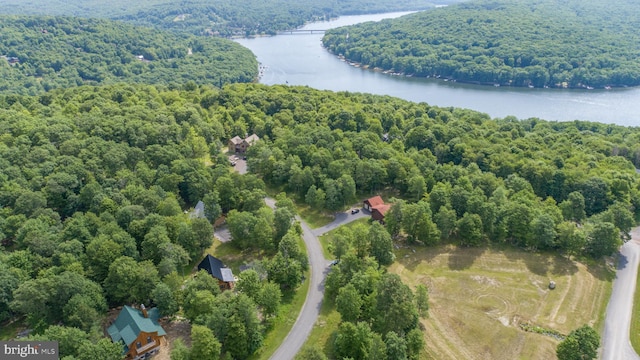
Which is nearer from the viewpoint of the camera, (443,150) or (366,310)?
(366,310)

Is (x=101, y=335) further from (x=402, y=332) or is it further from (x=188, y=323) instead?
Result: (x=402, y=332)

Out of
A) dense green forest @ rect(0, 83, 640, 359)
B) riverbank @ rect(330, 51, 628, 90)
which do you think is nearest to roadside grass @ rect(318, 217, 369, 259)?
dense green forest @ rect(0, 83, 640, 359)

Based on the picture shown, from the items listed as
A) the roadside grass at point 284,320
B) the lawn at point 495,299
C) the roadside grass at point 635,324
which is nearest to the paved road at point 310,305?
the roadside grass at point 284,320

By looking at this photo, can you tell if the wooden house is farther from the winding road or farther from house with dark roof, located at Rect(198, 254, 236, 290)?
house with dark roof, located at Rect(198, 254, 236, 290)

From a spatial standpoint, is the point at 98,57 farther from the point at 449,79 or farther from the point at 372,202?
the point at 372,202

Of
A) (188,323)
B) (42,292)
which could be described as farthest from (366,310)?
(42,292)

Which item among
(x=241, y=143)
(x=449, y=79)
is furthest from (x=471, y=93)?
(x=241, y=143)
